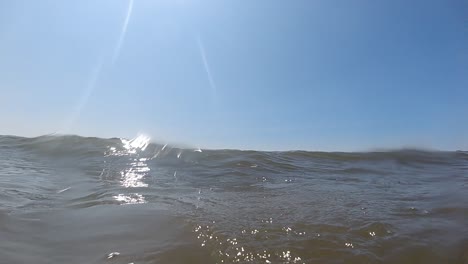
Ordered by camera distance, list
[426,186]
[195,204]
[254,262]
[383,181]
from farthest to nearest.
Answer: [383,181] < [426,186] < [195,204] < [254,262]

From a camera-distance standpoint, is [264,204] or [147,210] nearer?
[147,210]

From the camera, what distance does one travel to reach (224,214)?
396 centimetres

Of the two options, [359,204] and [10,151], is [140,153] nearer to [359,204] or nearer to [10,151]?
[10,151]

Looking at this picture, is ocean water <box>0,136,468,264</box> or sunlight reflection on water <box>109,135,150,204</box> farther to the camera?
sunlight reflection on water <box>109,135,150,204</box>

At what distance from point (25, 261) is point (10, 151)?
9240mm

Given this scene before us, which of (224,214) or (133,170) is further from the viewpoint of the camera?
(133,170)

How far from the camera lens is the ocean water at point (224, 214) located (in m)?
2.83

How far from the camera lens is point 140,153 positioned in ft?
33.4

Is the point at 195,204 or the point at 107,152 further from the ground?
the point at 107,152

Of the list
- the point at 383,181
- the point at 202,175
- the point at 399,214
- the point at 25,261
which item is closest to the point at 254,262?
the point at 25,261

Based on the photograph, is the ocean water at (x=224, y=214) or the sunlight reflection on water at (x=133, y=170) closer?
the ocean water at (x=224, y=214)

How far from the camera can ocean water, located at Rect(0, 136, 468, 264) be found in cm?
283

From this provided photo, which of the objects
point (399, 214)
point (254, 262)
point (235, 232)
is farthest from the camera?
point (399, 214)

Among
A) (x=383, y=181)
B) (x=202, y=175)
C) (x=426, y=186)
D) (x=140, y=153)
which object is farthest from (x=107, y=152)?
(x=426, y=186)
